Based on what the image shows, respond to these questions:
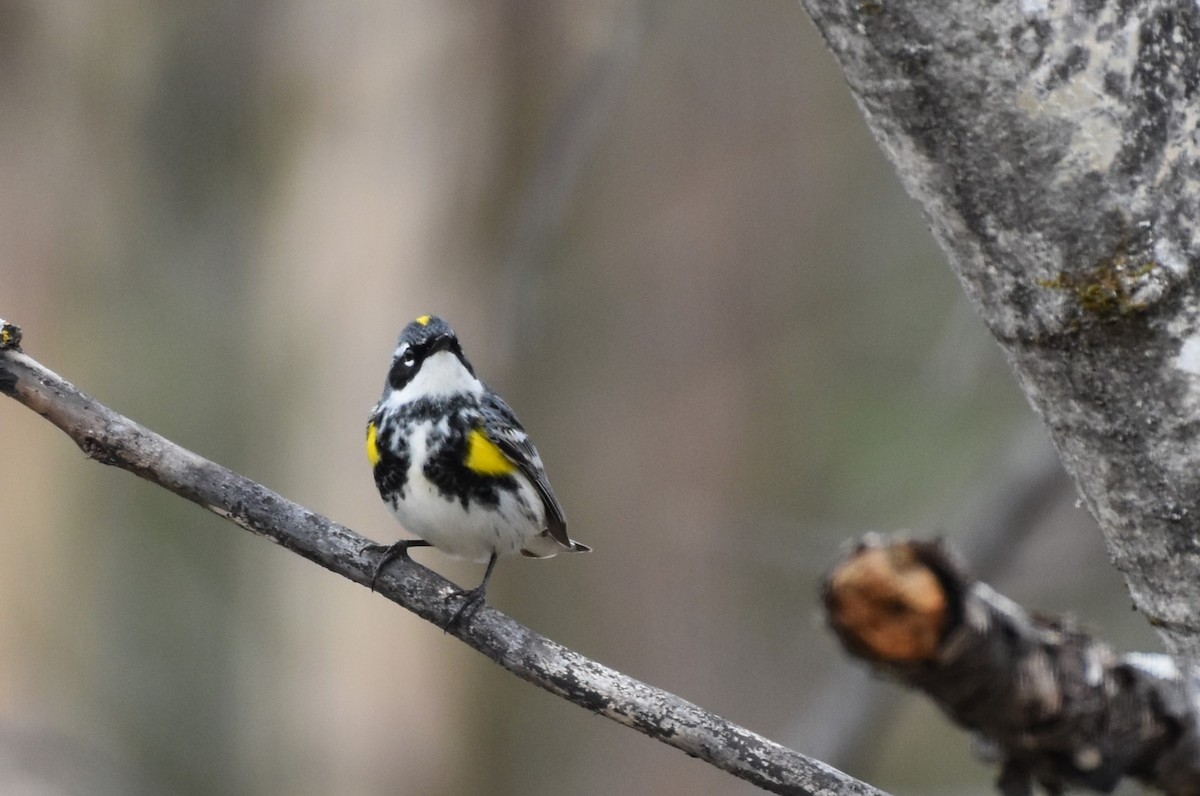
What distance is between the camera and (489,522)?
119 inches

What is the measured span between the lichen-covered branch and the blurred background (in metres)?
1.91

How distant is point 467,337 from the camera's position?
5.42 m

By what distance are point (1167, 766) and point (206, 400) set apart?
666 cm

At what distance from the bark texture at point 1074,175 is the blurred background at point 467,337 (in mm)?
2599

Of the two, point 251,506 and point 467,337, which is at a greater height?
point 467,337

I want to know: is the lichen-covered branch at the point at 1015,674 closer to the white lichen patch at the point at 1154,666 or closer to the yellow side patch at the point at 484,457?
the white lichen patch at the point at 1154,666

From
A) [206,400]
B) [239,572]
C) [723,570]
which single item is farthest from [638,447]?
[206,400]

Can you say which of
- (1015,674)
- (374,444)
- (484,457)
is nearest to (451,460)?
(484,457)

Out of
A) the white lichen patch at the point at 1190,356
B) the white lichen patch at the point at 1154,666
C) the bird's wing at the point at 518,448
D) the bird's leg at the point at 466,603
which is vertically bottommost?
Result: the white lichen patch at the point at 1154,666

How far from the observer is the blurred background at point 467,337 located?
524 cm

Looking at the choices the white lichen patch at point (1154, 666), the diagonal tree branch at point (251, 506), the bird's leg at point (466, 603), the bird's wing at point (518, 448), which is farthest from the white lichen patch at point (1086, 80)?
the bird's wing at point (518, 448)

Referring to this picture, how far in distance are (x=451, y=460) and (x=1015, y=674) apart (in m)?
1.34

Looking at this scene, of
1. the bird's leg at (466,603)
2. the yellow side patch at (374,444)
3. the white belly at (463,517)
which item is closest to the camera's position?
the bird's leg at (466,603)

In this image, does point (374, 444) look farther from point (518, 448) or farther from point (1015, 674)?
point (1015, 674)
